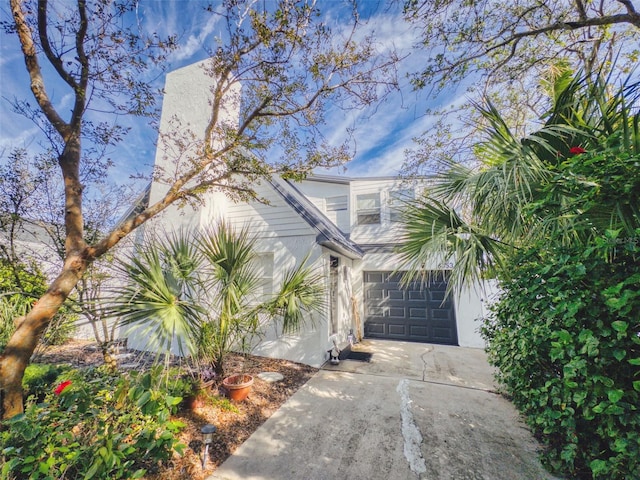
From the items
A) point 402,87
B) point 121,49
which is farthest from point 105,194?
point 402,87

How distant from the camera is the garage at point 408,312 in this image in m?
8.29

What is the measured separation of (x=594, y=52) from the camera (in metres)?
4.46

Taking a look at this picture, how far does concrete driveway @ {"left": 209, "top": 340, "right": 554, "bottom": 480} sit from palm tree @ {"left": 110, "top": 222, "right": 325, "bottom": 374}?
1336mm

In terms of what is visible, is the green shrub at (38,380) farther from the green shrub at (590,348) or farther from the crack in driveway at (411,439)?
the green shrub at (590,348)

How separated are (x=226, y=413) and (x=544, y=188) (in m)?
4.77

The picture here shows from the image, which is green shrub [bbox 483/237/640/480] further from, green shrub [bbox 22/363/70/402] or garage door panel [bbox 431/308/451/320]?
green shrub [bbox 22/363/70/402]

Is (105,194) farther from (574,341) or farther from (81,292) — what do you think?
(574,341)

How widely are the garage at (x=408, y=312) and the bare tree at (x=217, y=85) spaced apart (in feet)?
17.6

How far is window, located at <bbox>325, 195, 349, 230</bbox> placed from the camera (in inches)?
407

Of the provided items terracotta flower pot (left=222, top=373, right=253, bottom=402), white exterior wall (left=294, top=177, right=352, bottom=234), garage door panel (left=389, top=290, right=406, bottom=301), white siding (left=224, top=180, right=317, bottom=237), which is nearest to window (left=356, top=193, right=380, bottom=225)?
white exterior wall (left=294, top=177, right=352, bottom=234)

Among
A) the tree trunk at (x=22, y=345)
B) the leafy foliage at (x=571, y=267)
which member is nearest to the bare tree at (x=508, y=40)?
the leafy foliage at (x=571, y=267)

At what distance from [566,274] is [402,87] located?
451 cm

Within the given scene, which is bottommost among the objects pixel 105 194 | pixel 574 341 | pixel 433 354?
pixel 433 354

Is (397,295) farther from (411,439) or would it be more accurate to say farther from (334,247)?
(411,439)
